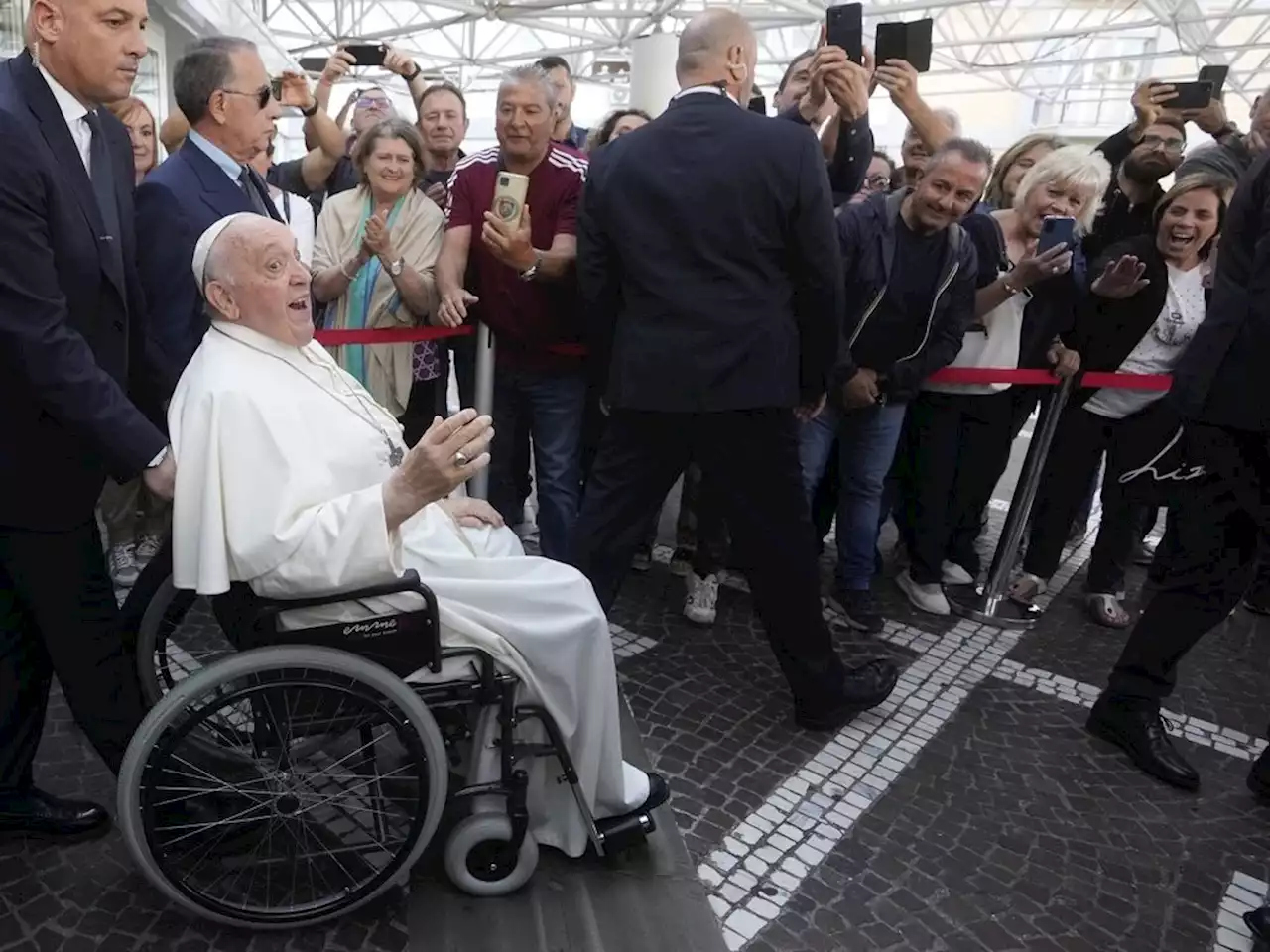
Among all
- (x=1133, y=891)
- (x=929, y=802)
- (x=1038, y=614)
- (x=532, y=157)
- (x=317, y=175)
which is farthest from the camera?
(x=317, y=175)

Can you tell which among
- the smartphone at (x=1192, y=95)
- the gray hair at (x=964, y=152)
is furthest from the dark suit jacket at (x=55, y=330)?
the smartphone at (x=1192, y=95)

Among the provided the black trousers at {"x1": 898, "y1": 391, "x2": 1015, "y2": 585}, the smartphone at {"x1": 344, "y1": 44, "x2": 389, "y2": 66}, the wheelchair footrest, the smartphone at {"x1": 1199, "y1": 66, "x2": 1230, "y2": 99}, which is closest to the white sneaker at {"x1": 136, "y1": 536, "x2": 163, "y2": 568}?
the smartphone at {"x1": 344, "y1": 44, "x2": 389, "y2": 66}

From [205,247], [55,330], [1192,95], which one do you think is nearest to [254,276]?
[205,247]

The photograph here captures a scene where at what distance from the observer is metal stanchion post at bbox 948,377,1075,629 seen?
352 centimetres

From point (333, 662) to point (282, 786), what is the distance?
13.6 inches

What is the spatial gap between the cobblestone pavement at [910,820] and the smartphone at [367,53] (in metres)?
2.43

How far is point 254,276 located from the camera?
1807 mm

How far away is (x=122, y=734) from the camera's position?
82.2 inches

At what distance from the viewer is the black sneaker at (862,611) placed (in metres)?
3.48

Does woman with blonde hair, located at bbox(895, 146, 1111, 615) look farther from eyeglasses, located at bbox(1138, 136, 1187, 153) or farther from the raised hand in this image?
eyeglasses, located at bbox(1138, 136, 1187, 153)

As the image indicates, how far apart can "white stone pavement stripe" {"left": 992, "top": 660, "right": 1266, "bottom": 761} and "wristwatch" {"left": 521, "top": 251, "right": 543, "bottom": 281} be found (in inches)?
81.0

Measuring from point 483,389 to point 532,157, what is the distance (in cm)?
77

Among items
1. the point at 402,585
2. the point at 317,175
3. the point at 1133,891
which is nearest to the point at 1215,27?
the point at 317,175

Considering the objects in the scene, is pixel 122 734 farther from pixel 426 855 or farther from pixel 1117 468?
pixel 1117 468
